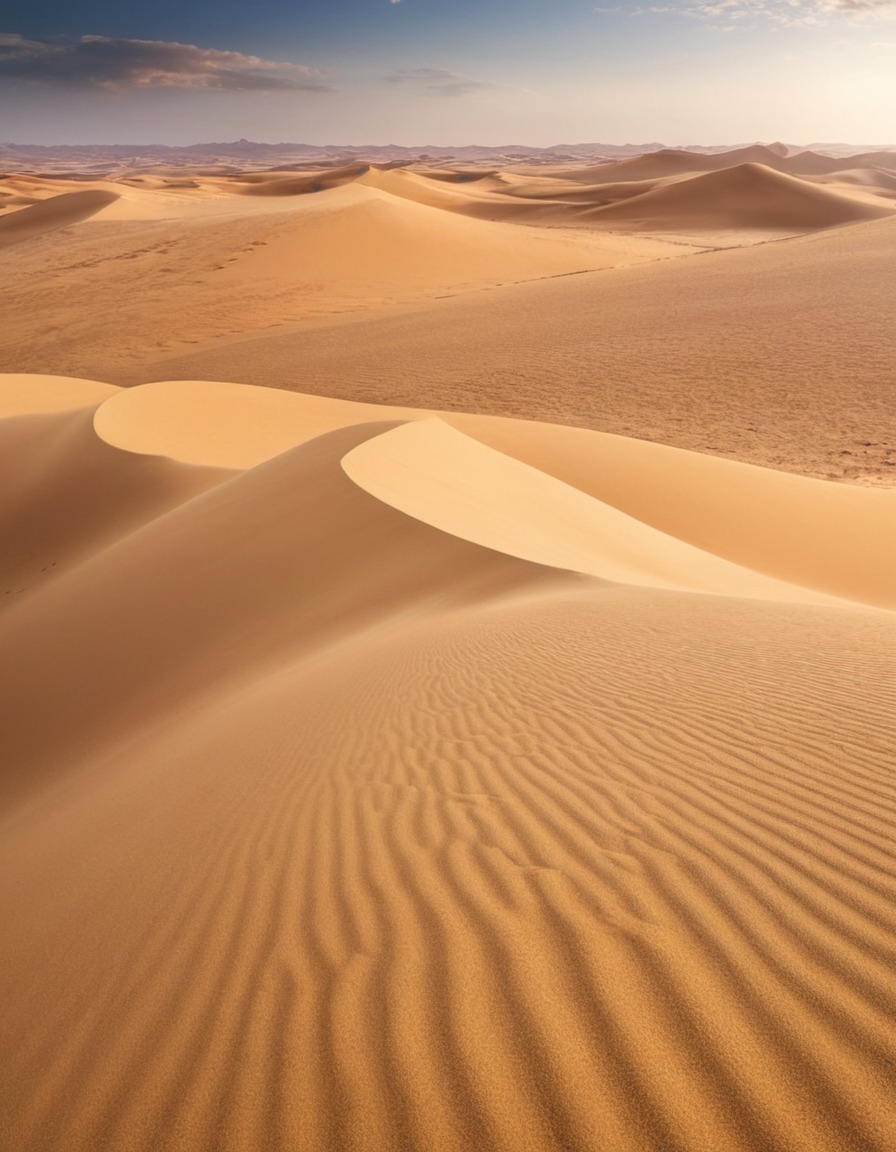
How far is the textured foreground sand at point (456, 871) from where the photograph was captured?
67.7 inches

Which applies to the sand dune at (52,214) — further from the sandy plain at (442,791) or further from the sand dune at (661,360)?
the sandy plain at (442,791)

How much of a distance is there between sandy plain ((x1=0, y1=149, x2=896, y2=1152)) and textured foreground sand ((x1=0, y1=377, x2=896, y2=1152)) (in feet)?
0.04

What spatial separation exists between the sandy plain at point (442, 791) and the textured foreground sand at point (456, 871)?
1 cm

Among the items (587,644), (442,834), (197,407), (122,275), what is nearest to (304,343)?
(197,407)

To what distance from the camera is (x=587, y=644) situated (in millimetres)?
4695

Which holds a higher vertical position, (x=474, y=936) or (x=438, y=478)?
(x=474, y=936)

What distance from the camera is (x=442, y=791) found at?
10.2ft

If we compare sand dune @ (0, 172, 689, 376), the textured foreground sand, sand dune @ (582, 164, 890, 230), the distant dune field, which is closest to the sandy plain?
the textured foreground sand

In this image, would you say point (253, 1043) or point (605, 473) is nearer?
point (253, 1043)

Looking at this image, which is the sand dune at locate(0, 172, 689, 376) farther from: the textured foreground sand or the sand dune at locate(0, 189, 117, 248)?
the textured foreground sand

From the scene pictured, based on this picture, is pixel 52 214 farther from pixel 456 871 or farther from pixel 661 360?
pixel 456 871

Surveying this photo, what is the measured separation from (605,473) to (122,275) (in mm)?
27952

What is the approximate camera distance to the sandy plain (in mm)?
1767

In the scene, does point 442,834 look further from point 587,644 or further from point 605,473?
point 605,473
